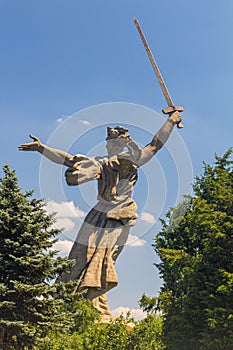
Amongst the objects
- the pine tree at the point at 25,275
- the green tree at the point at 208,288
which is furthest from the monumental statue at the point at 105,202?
the pine tree at the point at 25,275

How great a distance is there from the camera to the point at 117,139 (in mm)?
18016

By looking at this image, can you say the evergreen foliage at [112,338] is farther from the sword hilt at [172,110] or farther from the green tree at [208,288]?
the sword hilt at [172,110]

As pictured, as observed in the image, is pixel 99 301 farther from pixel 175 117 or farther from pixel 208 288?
pixel 175 117

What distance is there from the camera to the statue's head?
1800cm

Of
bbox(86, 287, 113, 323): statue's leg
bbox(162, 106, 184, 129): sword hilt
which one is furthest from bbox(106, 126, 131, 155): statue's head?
bbox(86, 287, 113, 323): statue's leg

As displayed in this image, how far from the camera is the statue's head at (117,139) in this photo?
18000 mm

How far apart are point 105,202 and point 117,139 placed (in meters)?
2.37

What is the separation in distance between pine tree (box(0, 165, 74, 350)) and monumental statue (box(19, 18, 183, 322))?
19.6ft

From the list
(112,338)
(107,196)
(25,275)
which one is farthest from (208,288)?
(107,196)

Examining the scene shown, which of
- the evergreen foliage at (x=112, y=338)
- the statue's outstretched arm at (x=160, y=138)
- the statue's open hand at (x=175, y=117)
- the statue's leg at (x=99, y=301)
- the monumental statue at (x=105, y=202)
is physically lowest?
the evergreen foliage at (x=112, y=338)

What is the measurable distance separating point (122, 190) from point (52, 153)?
300 centimetres

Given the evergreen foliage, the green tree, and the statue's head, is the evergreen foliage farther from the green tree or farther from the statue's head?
the statue's head

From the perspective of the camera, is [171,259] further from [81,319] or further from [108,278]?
[108,278]

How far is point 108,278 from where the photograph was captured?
16578 mm
